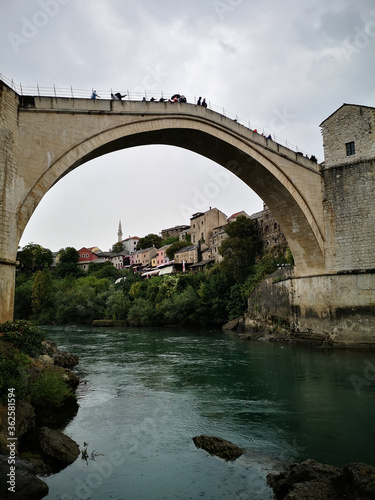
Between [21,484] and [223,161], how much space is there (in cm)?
1329

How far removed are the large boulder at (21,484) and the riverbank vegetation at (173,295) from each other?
20.1 meters

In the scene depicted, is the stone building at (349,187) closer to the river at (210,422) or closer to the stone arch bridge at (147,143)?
the stone arch bridge at (147,143)

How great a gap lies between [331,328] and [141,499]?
12.1m

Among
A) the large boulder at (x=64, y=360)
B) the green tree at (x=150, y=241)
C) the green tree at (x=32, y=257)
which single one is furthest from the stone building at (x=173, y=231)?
the large boulder at (x=64, y=360)

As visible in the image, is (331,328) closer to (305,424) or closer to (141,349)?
(141,349)

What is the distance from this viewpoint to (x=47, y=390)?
6734 mm

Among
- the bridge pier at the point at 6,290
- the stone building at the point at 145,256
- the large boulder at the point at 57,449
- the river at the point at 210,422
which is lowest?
the river at the point at 210,422

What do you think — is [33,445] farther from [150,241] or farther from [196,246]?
[150,241]

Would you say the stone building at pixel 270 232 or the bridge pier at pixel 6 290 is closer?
the bridge pier at pixel 6 290

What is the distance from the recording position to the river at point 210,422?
4.37 meters

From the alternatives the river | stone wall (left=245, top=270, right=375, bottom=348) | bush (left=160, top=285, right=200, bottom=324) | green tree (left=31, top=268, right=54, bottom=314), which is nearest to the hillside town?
bush (left=160, top=285, right=200, bottom=324)

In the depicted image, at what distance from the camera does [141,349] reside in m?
15.9

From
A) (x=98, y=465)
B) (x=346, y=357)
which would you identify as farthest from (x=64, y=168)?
(x=346, y=357)

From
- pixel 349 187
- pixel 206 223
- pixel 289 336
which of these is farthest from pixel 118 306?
pixel 349 187
